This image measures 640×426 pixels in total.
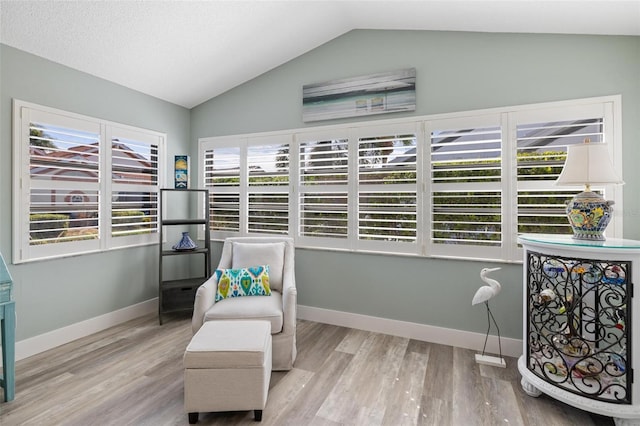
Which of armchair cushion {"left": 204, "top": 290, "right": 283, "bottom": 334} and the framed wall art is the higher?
the framed wall art

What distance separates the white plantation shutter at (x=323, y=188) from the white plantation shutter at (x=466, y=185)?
89 centimetres

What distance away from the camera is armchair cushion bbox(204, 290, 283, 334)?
7.55 feet

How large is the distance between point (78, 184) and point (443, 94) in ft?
11.5

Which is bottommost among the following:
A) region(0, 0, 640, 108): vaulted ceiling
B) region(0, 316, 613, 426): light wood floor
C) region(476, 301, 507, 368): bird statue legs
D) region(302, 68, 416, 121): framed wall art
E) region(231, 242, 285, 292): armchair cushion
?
region(0, 316, 613, 426): light wood floor

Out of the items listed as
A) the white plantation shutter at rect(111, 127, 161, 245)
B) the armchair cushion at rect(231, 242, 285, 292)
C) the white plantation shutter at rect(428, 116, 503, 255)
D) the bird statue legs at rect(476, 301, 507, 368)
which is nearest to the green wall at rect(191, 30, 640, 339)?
the bird statue legs at rect(476, 301, 507, 368)

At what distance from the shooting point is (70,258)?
9.36 ft

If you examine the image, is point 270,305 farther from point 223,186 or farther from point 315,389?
point 223,186

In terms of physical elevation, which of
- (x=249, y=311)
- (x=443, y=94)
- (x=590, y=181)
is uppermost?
(x=443, y=94)

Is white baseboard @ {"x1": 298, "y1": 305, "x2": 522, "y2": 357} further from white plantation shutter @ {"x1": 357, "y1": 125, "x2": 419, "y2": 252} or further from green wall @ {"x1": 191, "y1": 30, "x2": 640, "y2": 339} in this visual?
white plantation shutter @ {"x1": 357, "y1": 125, "x2": 419, "y2": 252}

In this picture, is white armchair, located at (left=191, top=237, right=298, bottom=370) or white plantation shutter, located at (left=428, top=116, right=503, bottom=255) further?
white plantation shutter, located at (left=428, top=116, right=503, bottom=255)

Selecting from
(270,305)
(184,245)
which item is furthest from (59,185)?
(270,305)

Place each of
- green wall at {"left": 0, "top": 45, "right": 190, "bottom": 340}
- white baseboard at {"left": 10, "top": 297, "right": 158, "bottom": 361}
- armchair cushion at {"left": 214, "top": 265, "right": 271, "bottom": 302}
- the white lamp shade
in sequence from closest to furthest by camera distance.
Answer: the white lamp shade, green wall at {"left": 0, "top": 45, "right": 190, "bottom": 340}, white baseboard at {"left": 10, "top": 297, "right": 158, "bottom": 361}, armchair cushion at {"left": 214, "top": 265, "right": 271, "bottom": 302}

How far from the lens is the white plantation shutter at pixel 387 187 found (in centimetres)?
293

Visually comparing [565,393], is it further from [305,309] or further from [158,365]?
[158,365]
